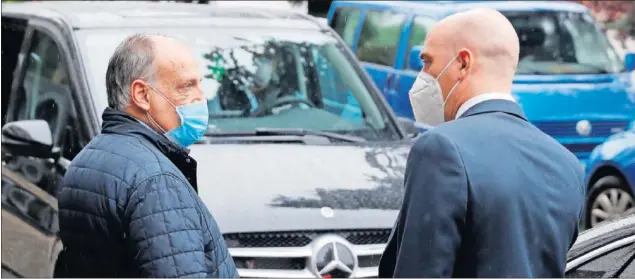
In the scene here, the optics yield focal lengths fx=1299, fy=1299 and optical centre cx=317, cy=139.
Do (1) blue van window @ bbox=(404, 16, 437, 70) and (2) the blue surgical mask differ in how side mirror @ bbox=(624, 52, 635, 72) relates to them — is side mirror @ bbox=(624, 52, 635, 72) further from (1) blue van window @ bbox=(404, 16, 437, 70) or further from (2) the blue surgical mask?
(2) the blue surgical mask

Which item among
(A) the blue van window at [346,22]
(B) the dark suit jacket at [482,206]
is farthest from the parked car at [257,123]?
(A) the blue van window at [346,22]

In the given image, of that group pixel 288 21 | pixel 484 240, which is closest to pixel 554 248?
pixel 484 240

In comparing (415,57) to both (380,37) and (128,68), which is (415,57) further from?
(128,68)

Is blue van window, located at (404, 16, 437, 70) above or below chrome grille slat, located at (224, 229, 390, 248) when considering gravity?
below

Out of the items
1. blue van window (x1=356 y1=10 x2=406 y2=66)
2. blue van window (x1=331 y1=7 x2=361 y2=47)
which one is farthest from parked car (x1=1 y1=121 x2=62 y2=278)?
blue van window (x1=331 y1=7 x2=361 y2=47)

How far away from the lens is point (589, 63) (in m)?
11.6

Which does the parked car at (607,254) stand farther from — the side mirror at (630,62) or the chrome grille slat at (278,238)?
the side mirror at (630,62)

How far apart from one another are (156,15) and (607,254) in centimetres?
352

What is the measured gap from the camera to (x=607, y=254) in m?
4.05

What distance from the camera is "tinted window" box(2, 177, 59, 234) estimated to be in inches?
231

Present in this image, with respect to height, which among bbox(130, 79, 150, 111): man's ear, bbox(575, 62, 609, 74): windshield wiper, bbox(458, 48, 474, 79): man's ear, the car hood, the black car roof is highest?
bbox(458, 48, 474, 79): man's ear

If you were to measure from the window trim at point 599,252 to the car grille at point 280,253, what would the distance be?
4.54 feet

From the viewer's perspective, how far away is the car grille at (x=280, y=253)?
5.31 metres

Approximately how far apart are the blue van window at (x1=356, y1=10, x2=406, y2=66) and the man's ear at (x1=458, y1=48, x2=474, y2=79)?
9.10 metres
